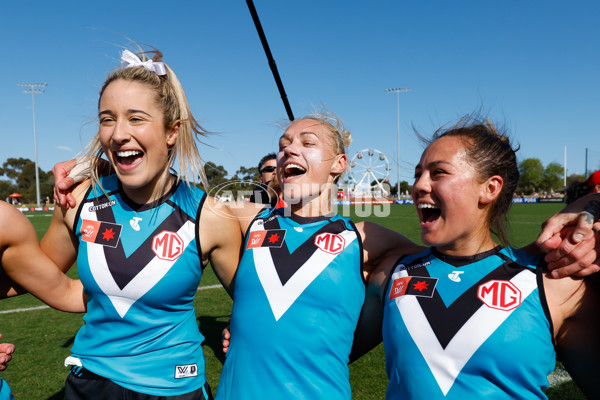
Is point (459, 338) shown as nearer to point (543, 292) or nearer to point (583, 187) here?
point (543, 292)

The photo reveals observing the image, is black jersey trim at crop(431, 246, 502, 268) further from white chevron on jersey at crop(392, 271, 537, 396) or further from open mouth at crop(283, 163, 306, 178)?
open mouth at crop(283, 163, 306, 178)

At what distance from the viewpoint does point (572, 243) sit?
1475mm

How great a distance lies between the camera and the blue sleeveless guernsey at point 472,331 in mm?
1488

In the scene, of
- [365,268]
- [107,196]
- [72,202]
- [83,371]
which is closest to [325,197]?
[365,268]

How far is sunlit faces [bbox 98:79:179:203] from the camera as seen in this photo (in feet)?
6.43

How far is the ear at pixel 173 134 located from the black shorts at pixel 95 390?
124 cm

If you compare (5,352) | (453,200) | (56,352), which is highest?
(453,200)

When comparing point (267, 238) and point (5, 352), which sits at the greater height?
point (267, 238)

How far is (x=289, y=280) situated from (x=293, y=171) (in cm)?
73

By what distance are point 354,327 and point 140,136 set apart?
56.3 inches

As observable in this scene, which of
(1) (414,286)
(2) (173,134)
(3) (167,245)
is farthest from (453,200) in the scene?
(2) (173,134)

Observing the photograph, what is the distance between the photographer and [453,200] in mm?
1710

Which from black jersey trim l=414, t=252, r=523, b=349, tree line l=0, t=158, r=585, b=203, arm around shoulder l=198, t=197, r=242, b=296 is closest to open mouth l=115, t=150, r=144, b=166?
arm around shoulder l=198, t=197, r=242, b=296

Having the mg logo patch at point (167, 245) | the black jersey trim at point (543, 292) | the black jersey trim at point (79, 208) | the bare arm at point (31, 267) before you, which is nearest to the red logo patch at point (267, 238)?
the mg logo patch at point (167, 245)
